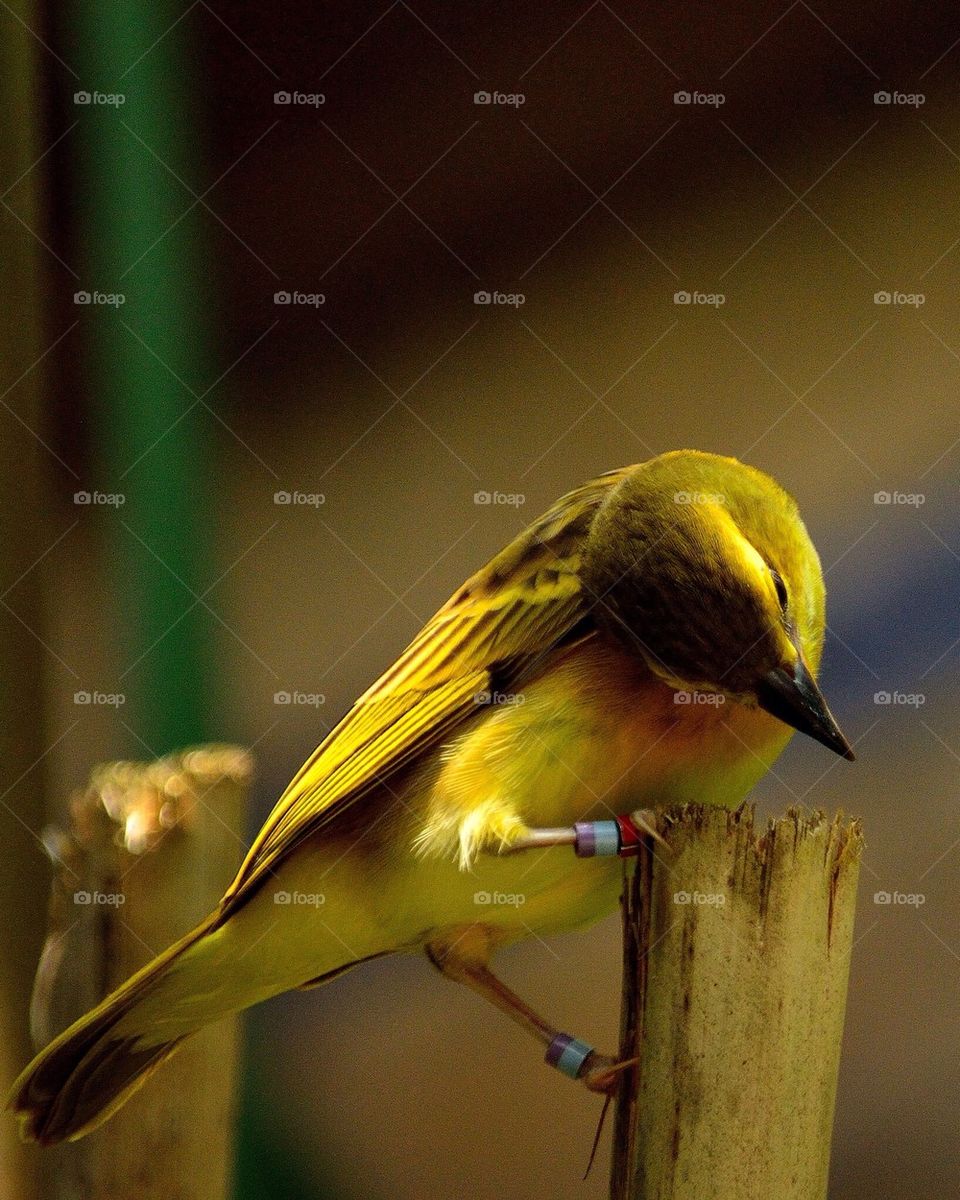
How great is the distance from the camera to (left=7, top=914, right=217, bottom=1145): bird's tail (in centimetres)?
176

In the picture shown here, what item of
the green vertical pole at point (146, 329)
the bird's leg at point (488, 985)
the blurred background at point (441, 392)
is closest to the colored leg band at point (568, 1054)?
the bird's leg at point (488, 985)

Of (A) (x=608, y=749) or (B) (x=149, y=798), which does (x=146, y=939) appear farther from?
(A) (x=608, y=749)

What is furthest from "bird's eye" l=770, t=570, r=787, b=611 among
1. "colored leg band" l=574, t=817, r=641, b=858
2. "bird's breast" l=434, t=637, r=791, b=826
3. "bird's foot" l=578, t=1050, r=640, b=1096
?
"bird's foot" l=578, t=1050, r=640, b=1096

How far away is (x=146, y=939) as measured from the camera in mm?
1770

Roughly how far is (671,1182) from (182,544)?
1.28m

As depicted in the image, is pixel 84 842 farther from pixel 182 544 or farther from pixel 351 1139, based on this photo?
pixel 351 1139

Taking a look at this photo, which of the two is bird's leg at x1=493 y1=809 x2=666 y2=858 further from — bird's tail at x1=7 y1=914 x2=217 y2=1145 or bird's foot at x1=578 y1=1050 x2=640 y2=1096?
bird's tail at x1=7 y1=914 x2=217 y2=1145

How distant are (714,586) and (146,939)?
3.03ft

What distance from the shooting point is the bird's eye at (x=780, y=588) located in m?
1.74

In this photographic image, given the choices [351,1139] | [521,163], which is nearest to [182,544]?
[521,163]

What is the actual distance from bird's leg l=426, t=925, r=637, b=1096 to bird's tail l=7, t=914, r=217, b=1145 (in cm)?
35

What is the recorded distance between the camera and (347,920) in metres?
1.83

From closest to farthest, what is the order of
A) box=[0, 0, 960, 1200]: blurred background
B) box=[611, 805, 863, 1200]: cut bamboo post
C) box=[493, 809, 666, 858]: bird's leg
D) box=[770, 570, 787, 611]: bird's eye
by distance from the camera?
1. box=[611, 805, 863, 1200]: cut bamboo post
2. box=[493, 809, 666, 858]: bird's leg
3. box=[770, 570, 787, 611]: bird's eye
4. box=[0, 0, 960, 1200]: blurred background

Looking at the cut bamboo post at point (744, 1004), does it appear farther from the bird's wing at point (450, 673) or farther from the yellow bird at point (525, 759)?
the bird's wing at point (450, 673)
